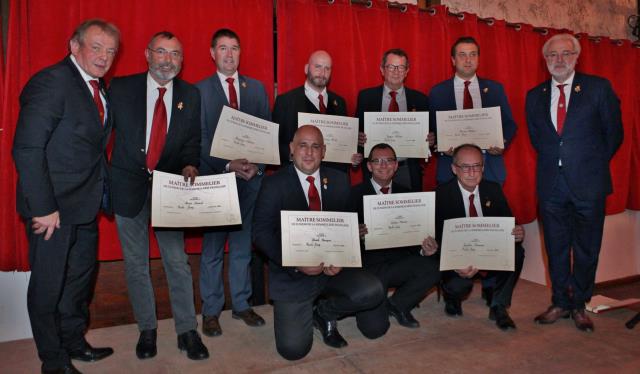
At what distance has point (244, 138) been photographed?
280 centimetres

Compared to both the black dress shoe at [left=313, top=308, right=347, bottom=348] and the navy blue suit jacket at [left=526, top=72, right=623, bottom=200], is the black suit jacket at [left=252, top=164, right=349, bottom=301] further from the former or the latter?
the navy blue suit jacket at [left=526, top=72, right=623, bottom=200]

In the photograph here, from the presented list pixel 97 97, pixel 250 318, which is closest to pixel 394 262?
pixel 250 318

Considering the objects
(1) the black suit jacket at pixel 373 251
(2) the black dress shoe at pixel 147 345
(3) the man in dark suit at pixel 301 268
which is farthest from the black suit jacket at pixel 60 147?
Result: (1) the black suit jacket at pixel 373 251

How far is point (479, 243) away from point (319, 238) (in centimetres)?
107

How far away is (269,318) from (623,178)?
15.6 feet

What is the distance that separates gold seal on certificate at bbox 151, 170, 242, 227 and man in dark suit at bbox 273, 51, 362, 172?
2.18 ft

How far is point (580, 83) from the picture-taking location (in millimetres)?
3031

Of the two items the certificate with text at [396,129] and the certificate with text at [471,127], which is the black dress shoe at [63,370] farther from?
the certificate with text at [471,127]

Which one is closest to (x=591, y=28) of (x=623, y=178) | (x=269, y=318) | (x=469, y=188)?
(x=623, y=178)

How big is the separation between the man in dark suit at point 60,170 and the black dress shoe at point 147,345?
391mm

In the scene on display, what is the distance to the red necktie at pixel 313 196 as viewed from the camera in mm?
2650

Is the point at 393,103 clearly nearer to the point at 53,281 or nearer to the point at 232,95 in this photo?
the point at 232,95

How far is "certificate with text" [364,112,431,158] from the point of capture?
3.20 metres

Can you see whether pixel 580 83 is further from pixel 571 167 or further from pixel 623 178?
pixel 623 178
